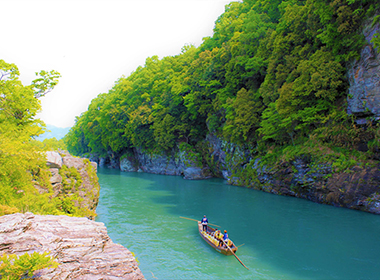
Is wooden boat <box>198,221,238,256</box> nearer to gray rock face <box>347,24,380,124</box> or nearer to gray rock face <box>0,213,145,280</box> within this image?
gray rock face <box>0,213,145,280</box>

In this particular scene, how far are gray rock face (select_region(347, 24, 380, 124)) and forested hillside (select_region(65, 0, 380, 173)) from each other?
0.64m

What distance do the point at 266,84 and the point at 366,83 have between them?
961 cm

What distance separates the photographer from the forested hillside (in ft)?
61.5

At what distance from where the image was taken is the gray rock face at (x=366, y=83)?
16.5 m

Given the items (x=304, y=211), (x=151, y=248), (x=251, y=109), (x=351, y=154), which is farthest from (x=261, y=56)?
(x=151, y=248)

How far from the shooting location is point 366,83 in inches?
669

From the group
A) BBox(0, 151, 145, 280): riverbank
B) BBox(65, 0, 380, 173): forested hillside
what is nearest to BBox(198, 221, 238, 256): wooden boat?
BBox(0, 151, 145, 280): riverbank

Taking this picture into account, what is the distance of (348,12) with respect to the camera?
17.6m

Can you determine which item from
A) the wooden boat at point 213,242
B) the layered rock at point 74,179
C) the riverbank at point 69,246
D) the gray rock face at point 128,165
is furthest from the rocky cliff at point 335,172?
the gray rock face at point 128,165

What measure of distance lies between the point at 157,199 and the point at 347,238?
52.9ft

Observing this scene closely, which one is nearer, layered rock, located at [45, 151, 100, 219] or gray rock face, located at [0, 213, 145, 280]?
gray rock face, located at [0, 213, 145, 280]

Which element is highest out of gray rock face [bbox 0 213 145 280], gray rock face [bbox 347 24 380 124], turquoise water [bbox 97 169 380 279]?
gray rock face [bbox 347 24 380 124]

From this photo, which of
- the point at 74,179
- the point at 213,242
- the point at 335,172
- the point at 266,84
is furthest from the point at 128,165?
the point at 213,242

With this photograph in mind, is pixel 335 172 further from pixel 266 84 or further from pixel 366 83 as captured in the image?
pixel 266 84
